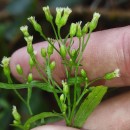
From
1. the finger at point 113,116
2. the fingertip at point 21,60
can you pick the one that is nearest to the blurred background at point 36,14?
the fingertip at point 21,60

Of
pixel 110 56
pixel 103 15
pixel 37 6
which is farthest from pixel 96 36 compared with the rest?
pixel 37 6

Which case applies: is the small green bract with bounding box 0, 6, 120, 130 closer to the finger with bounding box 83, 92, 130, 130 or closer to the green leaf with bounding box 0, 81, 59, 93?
the green leaf with bounding box 0, 81, 59, 93

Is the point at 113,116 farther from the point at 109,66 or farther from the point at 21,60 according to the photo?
the point at 21,60

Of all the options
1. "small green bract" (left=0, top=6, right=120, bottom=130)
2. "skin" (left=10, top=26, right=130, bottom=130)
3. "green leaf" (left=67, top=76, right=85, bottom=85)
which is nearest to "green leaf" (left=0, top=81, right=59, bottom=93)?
"small green bract" (left=0, top=6, right=120, bottom=130)

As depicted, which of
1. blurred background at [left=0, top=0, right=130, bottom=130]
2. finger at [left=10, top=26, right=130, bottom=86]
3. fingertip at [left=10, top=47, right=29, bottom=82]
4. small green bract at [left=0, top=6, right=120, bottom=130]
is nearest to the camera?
small green bract at [left=0, top=6, right=120, bottom=130]

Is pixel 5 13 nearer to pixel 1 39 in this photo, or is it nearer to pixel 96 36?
pixel 1 39

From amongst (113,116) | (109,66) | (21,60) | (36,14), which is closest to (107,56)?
(109,66)
